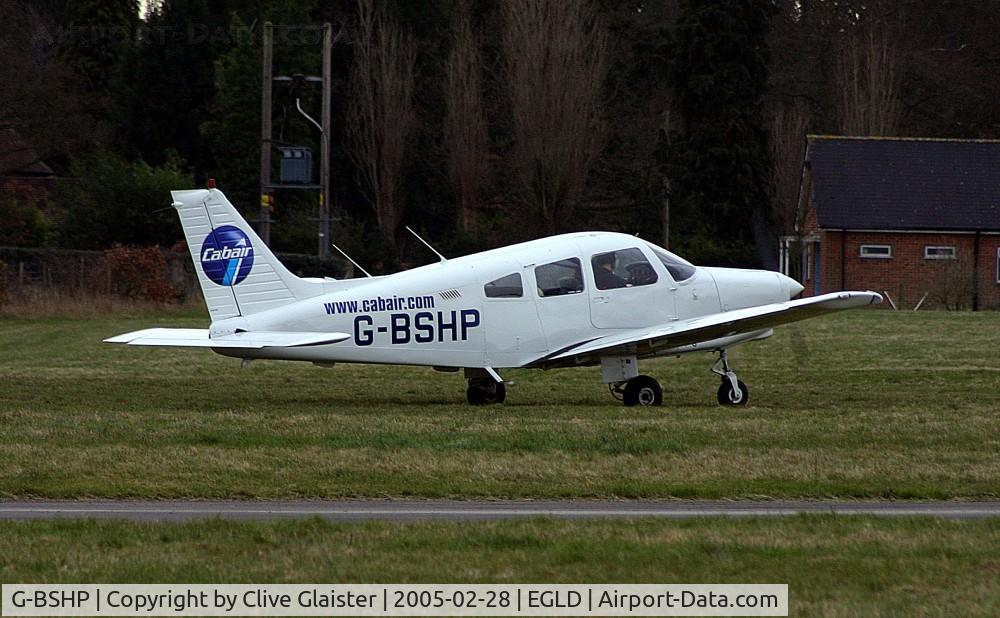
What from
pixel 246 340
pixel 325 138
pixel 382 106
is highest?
pixel 382 106

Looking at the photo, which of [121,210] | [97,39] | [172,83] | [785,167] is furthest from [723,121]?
[97,39]

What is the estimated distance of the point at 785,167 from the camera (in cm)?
5794

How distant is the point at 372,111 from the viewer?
184 feet

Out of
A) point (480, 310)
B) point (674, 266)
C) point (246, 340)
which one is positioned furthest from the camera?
point (674, 266)

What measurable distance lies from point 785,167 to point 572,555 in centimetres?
5146

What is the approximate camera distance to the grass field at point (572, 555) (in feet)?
24.6

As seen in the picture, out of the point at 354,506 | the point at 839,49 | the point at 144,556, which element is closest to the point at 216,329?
the point at 354,506

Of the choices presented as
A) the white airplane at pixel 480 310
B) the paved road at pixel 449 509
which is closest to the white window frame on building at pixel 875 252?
the white airplane at pixel 480 310

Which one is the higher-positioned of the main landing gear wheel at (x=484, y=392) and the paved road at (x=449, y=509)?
the main landing gear wheel at (x=484, y=392)

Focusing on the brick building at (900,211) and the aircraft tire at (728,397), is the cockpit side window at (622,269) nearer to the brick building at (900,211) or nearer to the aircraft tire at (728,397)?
the aircraft tire at (728,397)

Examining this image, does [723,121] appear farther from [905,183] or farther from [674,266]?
[674,266]

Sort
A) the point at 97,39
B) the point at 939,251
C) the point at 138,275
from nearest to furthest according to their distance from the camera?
1. the point at 138,275
2. the point at 939,251
3. the point at 97,39

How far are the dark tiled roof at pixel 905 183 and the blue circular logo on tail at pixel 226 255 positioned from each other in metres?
35.4

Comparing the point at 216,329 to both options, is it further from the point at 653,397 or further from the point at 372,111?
the point at 372,111
